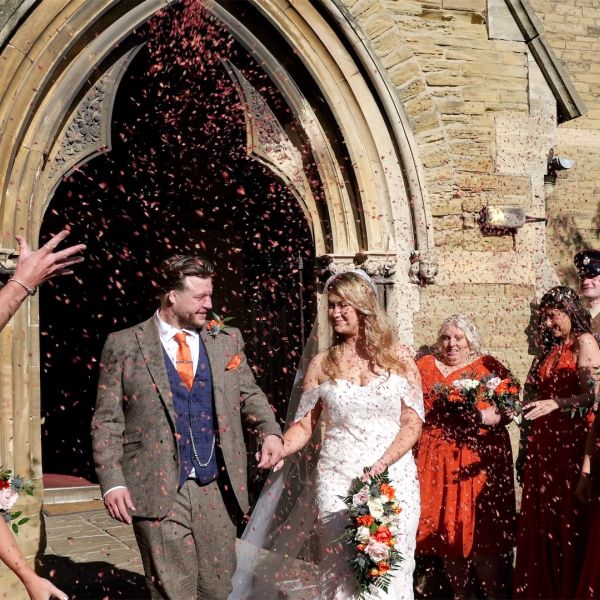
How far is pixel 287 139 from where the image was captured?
6535 millimetres

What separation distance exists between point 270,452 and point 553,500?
7.04ft

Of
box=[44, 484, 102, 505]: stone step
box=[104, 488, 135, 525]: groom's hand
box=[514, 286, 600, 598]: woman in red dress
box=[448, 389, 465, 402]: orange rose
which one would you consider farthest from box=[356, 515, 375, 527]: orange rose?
box=[44, 484, 102, 505]: stone step

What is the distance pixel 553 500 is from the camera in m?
5.02

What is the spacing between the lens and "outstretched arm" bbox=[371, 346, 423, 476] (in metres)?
3.97

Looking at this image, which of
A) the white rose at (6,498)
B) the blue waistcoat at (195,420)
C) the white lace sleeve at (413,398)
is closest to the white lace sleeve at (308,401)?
the white lace sleeve at (413,398)

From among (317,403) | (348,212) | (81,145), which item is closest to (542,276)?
(348,212)

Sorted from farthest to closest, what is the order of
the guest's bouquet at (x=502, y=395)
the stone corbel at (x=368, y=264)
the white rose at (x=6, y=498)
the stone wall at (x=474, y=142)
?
the stone wall at (x=474, y=142) → the stone corbel at (x=368, y=264) → the guest's bouquet at (x=502, y=395) → the white rose at (x=6, y=498)

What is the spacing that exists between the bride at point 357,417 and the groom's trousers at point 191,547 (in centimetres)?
47

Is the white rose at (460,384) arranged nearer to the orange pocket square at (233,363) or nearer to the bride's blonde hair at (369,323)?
the bride's blonde hair at (369,323)

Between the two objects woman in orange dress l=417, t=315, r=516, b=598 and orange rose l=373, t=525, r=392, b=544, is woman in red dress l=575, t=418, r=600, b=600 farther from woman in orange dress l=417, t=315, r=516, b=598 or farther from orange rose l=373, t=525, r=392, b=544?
orange rose l=373, t=525, r=392, b=544

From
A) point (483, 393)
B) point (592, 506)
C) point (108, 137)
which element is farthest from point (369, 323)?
point (108, 137)

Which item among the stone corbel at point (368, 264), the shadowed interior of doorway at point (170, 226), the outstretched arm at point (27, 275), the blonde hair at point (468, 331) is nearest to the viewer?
the outstretched arm at point (27, 275)

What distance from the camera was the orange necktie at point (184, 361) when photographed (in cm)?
393

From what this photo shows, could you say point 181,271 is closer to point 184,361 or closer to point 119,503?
point 184,361
